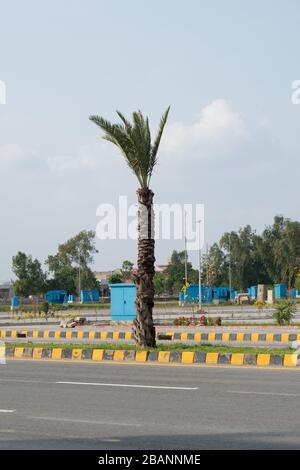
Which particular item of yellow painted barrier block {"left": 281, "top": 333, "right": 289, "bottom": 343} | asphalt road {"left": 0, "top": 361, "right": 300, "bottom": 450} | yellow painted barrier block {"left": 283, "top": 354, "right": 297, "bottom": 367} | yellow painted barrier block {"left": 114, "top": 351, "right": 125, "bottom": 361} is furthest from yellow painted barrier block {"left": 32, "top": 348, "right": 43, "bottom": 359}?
yellow painted barrier block {"left": 281, "top": 333, "right": 289, "bottom": 343}

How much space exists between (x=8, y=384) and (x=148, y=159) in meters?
8.31

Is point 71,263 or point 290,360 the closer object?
point 290,360

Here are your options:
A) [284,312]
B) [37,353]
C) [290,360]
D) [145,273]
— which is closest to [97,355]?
[37,353]

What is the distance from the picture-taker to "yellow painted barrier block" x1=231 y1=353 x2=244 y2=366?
17953 mm

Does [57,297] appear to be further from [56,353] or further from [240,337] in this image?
[56,353]

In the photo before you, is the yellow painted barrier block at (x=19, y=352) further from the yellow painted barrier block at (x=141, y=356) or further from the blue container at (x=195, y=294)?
the blue container at (x=195, y=294)

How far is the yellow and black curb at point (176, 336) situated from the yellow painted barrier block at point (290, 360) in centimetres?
759

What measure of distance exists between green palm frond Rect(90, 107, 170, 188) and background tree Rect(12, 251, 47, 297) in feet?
244

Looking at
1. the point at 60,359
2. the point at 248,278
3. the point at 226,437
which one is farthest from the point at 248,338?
the point at 248,278

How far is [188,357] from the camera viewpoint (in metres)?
18.7

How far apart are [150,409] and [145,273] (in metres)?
9.53

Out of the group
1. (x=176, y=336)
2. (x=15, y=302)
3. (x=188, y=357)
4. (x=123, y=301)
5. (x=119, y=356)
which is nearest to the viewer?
(x=188, y=357)

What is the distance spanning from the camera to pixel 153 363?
18656 mm
